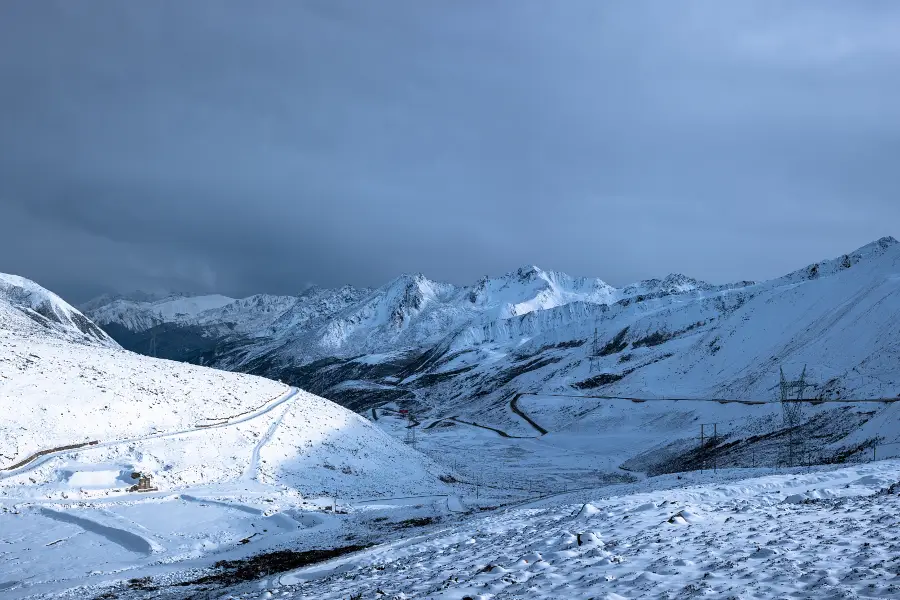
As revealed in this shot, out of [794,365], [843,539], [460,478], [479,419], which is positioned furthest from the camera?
[479,419]

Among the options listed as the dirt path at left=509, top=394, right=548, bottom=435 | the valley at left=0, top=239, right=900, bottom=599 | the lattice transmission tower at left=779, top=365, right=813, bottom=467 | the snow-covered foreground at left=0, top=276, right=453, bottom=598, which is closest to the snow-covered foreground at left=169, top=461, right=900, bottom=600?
the valley at left=0, top=239, right=900, bottom=599

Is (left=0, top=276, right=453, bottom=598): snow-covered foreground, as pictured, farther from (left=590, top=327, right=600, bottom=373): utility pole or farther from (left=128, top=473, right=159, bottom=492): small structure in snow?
(left=590, top=327, right=600, bottom=373): utility pole

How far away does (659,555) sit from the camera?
1222 centimetres

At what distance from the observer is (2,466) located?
31.6 meters

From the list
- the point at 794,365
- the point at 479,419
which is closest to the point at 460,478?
the point at 794,365

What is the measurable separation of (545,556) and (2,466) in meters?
33.7

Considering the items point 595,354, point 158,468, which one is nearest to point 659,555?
point 158,468

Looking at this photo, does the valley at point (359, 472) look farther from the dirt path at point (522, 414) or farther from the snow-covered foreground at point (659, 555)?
the dirt path at point (522, 414)

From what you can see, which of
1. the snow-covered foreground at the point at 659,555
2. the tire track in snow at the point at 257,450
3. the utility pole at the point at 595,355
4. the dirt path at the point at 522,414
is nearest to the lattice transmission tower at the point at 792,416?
the snow-covered foreground at the point at 659,555

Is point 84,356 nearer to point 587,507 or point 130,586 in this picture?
point 130,586

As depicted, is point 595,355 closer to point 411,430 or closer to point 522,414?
point 522,414

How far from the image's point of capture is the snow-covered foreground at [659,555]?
993 cm

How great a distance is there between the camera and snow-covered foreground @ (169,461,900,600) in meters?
9.93

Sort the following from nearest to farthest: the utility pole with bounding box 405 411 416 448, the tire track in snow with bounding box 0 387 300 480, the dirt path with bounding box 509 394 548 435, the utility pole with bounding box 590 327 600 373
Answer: the tire track in snow with bounding box 0 387 300 480 → the utility pole with bounding box 405 411 416 448 → the dirt path with bounding box 509 394 548 435 → the utility pole with bounding box 590 327 600 373
